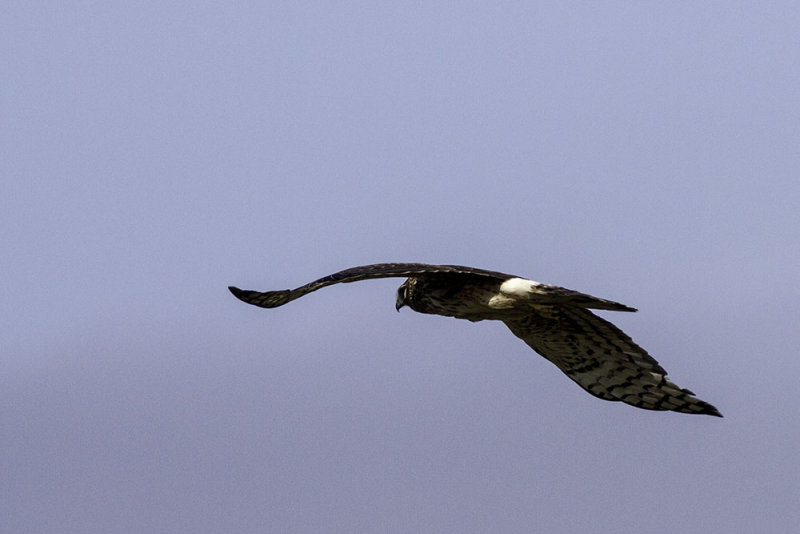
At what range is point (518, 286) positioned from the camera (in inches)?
494

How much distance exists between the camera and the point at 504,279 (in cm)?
1261

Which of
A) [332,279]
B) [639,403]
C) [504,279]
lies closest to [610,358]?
[639,403]

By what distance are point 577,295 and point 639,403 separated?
290cm

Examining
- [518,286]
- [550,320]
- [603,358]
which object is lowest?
[603,358]

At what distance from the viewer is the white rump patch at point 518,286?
12464mm

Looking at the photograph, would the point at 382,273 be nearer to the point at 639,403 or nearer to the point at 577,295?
the point at 577,295

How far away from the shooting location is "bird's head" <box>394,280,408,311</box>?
13724mm

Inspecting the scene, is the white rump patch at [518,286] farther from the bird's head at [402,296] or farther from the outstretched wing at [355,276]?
the bird's head at [402,296]

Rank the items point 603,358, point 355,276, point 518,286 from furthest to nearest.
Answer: point 603,358, point 518,286, point 355,276

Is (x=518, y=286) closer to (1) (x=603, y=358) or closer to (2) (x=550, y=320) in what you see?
(2) (x=550, y=320)

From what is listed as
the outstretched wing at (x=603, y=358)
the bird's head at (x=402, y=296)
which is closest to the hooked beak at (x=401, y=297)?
the bird's head at (x=402, y=296)

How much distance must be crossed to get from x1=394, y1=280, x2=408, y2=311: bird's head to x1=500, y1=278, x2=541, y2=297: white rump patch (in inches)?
55.4

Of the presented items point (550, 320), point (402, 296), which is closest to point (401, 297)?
point (402, 296)

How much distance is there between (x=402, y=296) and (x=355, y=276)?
2.28 metres
